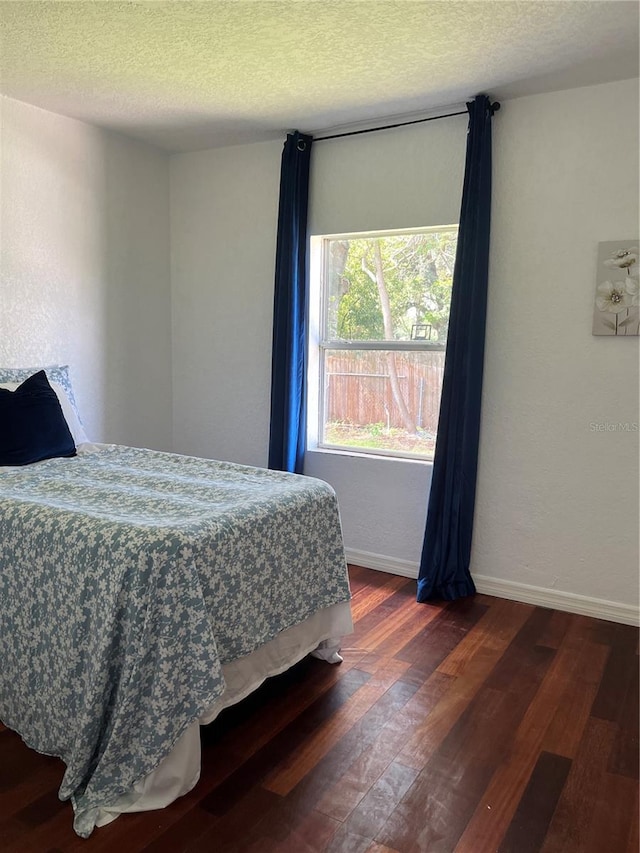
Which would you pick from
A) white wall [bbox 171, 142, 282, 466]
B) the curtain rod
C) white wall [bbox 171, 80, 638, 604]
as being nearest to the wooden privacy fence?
white wall [bbox 171, 80, 638, 604]

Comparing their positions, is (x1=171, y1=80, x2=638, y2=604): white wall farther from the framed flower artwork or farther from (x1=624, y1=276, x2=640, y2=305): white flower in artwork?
(x1=624, y1=276, x2=640, y2=305): white flower in artwork

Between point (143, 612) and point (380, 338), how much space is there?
2.36 m

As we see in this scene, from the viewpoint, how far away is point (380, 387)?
3709 millimetres

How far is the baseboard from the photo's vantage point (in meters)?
3.04

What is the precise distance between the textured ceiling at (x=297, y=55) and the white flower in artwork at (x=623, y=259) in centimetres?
75

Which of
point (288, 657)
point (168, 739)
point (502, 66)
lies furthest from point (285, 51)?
point (168, 739)

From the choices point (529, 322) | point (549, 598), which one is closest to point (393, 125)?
point (529, 322)

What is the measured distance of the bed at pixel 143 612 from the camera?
175 centimetres

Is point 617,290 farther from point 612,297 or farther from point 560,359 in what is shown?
point 560,359

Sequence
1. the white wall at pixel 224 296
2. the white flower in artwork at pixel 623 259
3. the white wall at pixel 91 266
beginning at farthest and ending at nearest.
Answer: the white wall at pixel 224 296
the white wall at pixel 91 266
the white flower in artwork at pixel 623 259

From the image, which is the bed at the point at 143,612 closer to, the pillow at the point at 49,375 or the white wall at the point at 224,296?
the pillow at the point at 49,375

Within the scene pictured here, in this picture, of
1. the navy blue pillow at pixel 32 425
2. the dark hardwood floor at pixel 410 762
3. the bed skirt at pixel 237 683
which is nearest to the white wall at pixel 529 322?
the dark hardwood floor at pixel 410 762

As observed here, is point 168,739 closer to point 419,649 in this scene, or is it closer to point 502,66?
Result: point 419,649

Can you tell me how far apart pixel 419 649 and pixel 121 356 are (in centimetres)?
Result: 248
